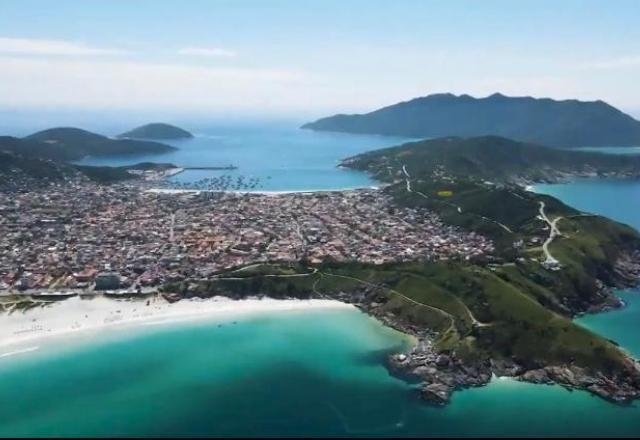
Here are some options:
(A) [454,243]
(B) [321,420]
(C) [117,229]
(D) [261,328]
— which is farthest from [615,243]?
(C) [117,229]

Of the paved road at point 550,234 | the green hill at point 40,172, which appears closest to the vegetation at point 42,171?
the green hill at point 40,172

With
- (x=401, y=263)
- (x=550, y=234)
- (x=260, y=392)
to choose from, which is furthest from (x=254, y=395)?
(x=550, y=234)

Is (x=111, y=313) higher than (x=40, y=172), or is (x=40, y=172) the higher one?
(x=40, y=172)

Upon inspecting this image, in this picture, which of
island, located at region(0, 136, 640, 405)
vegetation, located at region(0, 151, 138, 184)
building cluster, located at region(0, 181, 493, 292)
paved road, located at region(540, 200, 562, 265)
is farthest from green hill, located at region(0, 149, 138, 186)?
paved road, located at region(540, 200, 562, 265)

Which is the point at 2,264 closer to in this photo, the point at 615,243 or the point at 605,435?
the point at 605,435

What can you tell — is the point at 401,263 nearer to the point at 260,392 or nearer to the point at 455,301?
the point at 455,301

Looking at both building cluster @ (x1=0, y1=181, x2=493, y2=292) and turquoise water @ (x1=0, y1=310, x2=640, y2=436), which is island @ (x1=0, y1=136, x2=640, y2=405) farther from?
turquoise water @ (x1=0, y1=310, x2=640, y2=436)

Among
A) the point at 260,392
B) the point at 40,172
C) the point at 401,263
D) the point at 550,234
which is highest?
the point at 40,172
